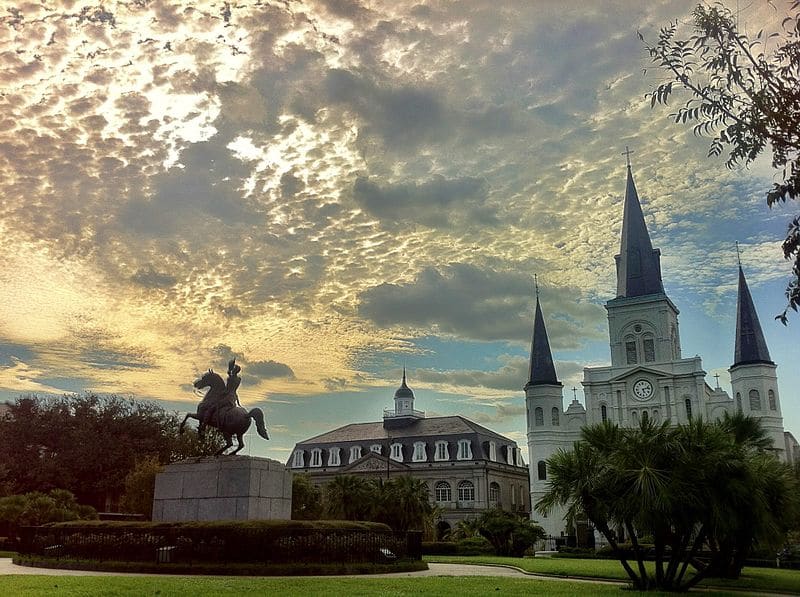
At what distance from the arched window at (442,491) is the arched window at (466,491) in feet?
4.13

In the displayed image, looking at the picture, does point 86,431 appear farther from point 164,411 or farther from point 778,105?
point 778,105

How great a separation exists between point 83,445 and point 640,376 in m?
48.2

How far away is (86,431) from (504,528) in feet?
98.2

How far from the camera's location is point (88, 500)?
52.6m

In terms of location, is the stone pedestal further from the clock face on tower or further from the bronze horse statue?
the clock face on tower

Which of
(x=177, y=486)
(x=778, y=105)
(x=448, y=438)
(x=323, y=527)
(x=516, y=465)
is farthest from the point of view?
(x=516, y=465)

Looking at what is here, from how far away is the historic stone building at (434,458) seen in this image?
3024 inches

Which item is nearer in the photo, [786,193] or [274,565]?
[786,193]

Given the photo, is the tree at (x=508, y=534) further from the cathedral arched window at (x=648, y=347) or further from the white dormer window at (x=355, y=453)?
the white dormer window at (x=355, y=453)

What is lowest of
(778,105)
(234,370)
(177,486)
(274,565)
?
(274,565)

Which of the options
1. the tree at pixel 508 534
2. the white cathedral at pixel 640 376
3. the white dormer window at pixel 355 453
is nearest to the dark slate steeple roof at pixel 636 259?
the white cathedral at pixel 640 376

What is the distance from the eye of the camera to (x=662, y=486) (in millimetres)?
15539

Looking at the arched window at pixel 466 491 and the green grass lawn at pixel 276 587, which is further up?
the arched window at pixel 466 491

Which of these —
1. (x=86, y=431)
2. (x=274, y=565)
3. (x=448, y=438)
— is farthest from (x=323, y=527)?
(x=448, y=438)
